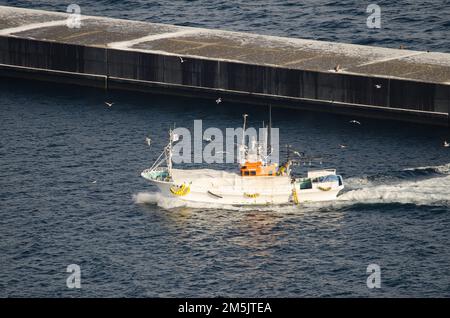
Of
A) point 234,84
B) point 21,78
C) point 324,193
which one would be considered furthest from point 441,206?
point 21,78

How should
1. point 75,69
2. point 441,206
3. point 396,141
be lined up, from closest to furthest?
point 441,206 → point 396,141 → point 75,69

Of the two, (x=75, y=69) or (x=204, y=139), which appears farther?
(x=75, y=69)

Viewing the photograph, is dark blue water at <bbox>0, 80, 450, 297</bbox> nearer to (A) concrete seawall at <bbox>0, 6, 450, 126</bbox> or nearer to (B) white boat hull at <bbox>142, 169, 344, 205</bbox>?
(B) white boat hull at <bbox>142, 169, 344, 205</bbox>

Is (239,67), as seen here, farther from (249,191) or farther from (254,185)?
(249,191)

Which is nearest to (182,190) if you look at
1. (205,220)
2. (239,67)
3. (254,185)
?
(205,220)

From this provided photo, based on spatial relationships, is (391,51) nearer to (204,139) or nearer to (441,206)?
(204,139)

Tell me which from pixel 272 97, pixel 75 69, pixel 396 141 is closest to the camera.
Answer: pixel 396 141

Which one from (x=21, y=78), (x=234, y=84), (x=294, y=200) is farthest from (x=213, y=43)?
(x=294, y=200)

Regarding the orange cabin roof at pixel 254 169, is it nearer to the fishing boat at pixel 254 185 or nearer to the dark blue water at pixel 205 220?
the fishing boat at pixel 254 185
